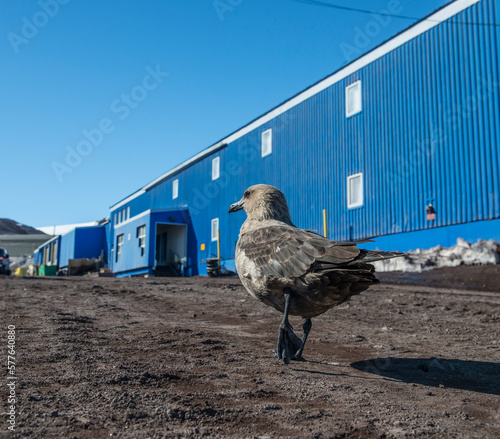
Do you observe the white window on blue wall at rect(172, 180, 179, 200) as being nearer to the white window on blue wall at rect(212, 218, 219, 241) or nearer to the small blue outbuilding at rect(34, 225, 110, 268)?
the white window on blue wall at rect(212, 218, 219, 241)

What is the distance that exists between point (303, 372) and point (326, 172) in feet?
56.5

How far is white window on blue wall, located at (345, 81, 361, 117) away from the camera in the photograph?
1928 cm

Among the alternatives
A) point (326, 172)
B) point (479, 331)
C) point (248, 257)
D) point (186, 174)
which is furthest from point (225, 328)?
point (186, 174)

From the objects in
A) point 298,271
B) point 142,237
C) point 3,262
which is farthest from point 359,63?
point 3,262

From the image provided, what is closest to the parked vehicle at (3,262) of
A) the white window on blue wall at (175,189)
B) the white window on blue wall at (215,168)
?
the white window on blue wall at (175,189)

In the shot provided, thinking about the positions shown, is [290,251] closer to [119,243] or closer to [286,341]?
[286,341]

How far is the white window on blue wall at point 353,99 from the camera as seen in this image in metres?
19.3

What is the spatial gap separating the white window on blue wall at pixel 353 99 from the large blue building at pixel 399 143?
0.04 meters

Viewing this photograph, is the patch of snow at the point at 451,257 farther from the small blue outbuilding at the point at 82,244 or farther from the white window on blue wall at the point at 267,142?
the small blue outbuilding at the point at 82,244

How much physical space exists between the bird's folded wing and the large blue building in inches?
476

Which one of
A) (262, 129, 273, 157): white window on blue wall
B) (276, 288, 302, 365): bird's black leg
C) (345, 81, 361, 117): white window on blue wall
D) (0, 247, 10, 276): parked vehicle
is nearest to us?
(276, 288, 302, 365): bird's black leg

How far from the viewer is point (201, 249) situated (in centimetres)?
2855

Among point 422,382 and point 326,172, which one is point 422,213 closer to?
point 326,172

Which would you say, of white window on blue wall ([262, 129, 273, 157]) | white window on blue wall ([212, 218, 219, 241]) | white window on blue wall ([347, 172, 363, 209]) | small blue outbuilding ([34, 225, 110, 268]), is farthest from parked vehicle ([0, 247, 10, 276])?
white window on blue wall ([347, 172, 363, 209])
